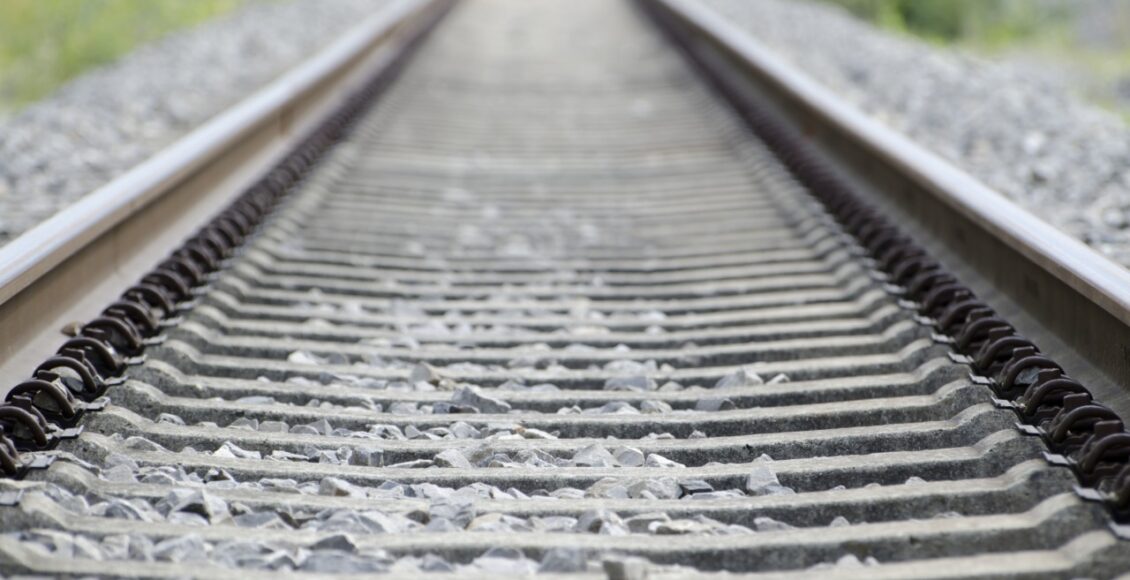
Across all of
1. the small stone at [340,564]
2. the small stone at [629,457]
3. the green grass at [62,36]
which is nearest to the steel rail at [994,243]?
the small stone at [629,457]

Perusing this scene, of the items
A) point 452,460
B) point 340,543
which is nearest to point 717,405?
point 452,460

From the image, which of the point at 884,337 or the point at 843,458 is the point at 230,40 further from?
the point at 843,458

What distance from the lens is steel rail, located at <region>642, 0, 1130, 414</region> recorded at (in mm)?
2680

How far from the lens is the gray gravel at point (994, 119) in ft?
16.2

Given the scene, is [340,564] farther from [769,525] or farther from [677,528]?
A: [769,525]

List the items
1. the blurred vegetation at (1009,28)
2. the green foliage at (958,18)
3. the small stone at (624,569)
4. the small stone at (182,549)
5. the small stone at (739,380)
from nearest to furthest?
the small stone at (624,569)
the small stone at (182,549)
the small stone at (739,380)
the blurred vegetation at (1009,28)
the green foliage at (958,18)

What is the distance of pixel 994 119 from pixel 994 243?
11.8 feet

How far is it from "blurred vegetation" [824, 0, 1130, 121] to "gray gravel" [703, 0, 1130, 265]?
140 inches

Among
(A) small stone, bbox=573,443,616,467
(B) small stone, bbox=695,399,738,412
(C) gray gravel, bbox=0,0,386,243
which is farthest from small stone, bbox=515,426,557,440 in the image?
(C) gray gravel, bbox=0,0,386,243

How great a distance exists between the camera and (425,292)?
159 inches

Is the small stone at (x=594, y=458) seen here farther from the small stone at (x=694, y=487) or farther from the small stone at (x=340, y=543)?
the small stone at (x=340, y=543)

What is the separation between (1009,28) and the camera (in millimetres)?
16656

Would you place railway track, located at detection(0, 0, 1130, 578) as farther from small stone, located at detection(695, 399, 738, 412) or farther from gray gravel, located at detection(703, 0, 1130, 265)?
gray gravel, located at detection(703, 0, 1130, 265)

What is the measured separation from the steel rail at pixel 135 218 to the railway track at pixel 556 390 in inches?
0.7
